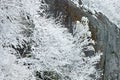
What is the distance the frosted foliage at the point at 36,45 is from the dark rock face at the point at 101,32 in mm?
585

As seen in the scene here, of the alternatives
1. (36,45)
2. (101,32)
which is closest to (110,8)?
(101,32)

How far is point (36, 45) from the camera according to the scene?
12.6 meters

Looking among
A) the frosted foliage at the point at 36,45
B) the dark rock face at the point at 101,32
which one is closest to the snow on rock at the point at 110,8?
the dark rock face at the point at 101,32

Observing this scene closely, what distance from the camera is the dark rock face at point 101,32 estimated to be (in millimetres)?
16945

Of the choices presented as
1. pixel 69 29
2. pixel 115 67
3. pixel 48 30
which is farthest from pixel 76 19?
pixel 48 30

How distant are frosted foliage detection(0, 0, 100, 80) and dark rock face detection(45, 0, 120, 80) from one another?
0.58m

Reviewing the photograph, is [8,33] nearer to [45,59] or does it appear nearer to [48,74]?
[45,59]

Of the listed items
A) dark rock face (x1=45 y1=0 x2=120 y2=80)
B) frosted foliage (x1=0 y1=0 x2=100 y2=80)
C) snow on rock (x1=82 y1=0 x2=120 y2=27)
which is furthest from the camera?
snow on rock (x1=82 y1=0 x2=120 y2=27)

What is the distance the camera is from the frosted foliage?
9.09 m

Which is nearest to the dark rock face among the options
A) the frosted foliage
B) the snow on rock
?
the frosted foliage

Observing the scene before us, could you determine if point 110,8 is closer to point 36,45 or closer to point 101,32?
point 101,32

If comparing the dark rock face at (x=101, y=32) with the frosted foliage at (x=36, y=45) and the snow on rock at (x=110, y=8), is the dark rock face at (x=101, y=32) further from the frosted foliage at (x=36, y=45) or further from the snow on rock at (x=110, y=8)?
the snow on rock at (x=110, y=8)

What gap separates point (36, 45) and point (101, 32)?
6941mm

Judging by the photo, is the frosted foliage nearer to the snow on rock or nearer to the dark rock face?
the dark rock face
